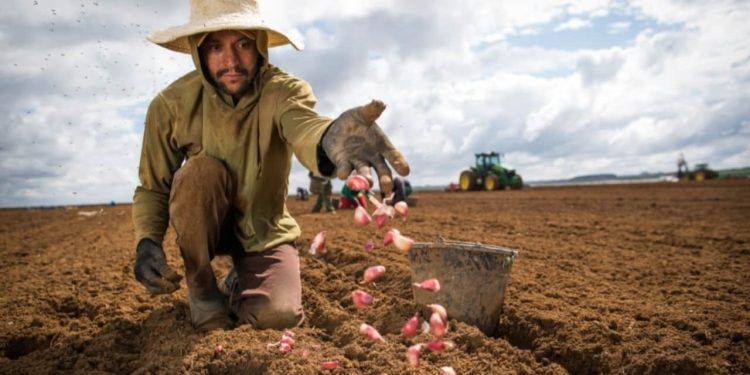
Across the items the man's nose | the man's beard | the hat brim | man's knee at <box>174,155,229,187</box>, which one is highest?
the hat brim

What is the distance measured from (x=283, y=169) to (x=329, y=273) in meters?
1.34

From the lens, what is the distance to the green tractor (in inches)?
849

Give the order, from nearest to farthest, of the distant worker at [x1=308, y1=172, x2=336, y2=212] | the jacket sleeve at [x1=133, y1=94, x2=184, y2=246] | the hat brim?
1. the hat brim
2. the jacket sleeve at [x1=133, y1=94, x2=184, y2=246]
3. the distant worker at [x1=308, y1=172, x2=336, y2=212]

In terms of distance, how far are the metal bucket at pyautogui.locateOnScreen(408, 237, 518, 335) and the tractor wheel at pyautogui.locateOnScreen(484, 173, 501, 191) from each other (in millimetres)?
18637

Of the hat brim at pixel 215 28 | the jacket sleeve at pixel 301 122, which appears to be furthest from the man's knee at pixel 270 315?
the hat brim at pixel 215 28

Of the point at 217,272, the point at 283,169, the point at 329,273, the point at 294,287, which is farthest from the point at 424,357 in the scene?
the point at 217,272

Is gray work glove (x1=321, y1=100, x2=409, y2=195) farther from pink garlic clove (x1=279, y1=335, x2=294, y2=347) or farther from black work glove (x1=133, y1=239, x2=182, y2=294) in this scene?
black work glove (x1=133, y1=239, x2=182, y2=294)

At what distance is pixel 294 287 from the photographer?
2.88 metres

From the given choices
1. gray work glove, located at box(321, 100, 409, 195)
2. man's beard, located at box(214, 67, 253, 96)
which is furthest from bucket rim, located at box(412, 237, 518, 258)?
man's beard, located at box(214, 67, 253, 96)

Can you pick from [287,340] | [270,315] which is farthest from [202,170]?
[287,340]

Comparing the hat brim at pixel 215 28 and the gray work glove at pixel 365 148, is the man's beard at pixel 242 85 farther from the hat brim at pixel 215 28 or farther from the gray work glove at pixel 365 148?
the gray work glove at pixel 365 148

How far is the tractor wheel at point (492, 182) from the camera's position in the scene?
21031 mm

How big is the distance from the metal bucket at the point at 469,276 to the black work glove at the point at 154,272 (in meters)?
1.16

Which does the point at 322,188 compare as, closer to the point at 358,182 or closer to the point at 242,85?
the point at 242,85
